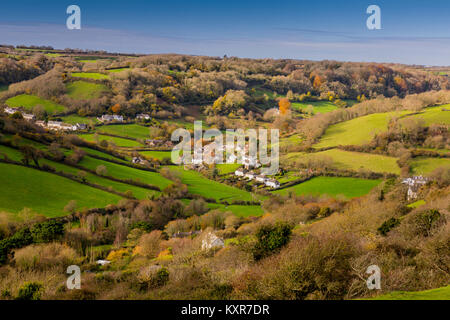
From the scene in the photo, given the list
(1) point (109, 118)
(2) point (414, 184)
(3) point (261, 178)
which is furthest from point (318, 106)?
(2) point (414, 184)

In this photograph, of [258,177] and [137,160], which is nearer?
[258,177]

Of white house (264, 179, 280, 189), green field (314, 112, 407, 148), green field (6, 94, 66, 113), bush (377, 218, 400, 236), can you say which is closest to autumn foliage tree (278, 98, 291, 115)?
green field (314, 112, 407, 148)

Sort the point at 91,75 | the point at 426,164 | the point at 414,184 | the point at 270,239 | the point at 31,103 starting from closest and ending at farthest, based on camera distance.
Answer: the point at 270,239 < the point at 414,184 < the point at 426,164 < the point at 31,103 < the point at 91,75

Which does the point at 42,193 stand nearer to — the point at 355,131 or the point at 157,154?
the point at 157,154

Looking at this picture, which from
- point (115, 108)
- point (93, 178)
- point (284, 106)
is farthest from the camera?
point (284, 106)

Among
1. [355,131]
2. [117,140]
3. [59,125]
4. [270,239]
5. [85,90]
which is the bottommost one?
[270,239]

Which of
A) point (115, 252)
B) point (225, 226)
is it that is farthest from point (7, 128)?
point (225, 226)
